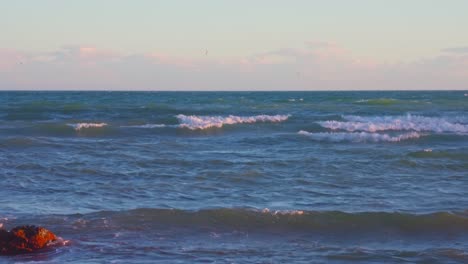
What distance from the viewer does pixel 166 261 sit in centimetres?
774

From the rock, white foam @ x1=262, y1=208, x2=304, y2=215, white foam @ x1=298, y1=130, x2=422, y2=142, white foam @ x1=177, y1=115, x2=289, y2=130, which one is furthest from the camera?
white foam @ x1=177, y1=115, x2=289, y2=130

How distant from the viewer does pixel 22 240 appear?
315 inches

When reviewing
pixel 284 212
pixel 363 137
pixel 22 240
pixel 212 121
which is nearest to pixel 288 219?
pixel 284 212

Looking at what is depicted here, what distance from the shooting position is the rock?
313 inches

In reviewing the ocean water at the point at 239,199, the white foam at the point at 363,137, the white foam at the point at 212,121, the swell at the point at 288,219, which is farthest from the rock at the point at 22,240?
the white foam at the point at 212,121

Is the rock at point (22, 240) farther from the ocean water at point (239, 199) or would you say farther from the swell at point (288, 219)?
the swell at point (288, 219)

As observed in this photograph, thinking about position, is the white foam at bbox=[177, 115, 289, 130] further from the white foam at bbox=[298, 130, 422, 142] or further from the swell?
the swell

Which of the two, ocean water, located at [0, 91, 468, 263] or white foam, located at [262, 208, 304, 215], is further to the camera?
white foam, located at [262, 208, 304, 215]

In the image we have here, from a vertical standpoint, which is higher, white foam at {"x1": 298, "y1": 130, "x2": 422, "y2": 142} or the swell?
white foam at {"x1": 298, "y1": 130, "x2": 422, "y2": 142}

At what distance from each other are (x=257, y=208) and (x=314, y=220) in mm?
1083

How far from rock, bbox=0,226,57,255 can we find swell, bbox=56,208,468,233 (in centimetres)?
143

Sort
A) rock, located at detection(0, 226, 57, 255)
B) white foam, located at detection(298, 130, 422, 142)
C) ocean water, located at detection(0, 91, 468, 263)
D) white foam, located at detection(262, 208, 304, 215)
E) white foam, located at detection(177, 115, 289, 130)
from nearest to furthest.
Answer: rock, located at detection(0, 226, 57, 255) → ocean water, located at detection(0, 91, 468, 263) → white foam, located at detection(262, 208, 304, 215) → white foam, located at detection(298, 130, 422, 142) → white foam, located at detection(177, 115, 289, 130)

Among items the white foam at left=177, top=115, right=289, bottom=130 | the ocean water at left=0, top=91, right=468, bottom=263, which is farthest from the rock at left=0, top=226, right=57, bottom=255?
the white foam at left=177, top=115, right=289, bottom=130

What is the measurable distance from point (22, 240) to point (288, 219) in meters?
3.56
